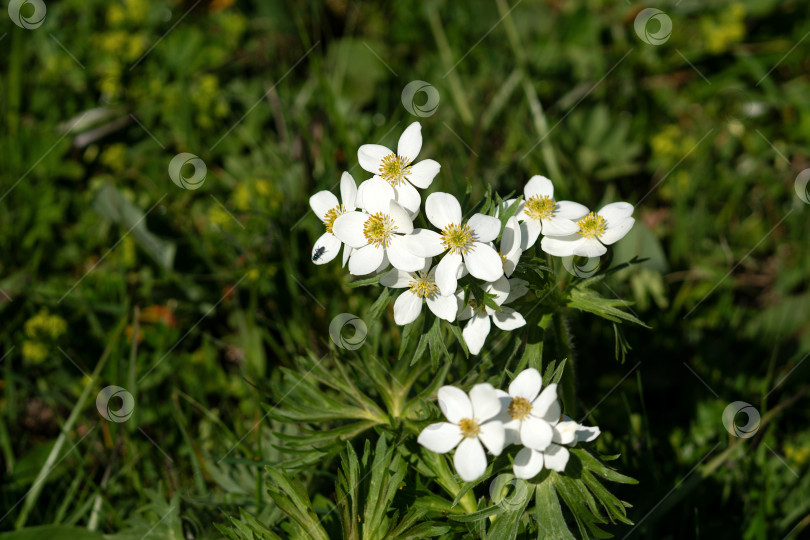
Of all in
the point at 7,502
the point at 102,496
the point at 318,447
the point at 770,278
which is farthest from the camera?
the point at 770,278

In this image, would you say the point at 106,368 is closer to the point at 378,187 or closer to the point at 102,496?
the point at 102,496

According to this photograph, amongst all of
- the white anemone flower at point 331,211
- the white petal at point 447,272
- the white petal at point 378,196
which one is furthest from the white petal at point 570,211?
the white anemone flower at point 331,211

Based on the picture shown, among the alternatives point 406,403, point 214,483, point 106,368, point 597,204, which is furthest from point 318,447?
point 597,204

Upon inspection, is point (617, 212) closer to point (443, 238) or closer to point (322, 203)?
point (443, 238)

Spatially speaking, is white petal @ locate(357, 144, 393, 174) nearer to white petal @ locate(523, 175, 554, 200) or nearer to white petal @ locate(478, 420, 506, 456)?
white petal @ locate(523, 175, 554, 200)

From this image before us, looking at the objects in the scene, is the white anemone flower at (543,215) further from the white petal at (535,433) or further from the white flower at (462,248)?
the white petal at (535,433)

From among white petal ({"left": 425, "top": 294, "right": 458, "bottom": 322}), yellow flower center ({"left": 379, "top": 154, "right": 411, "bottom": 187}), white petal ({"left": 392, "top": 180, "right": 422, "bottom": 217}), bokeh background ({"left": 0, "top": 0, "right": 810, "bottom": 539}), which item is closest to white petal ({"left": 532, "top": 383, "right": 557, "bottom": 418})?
white petal ({"left": 425, "top": 294, "right": 458, "bottom": 322})
